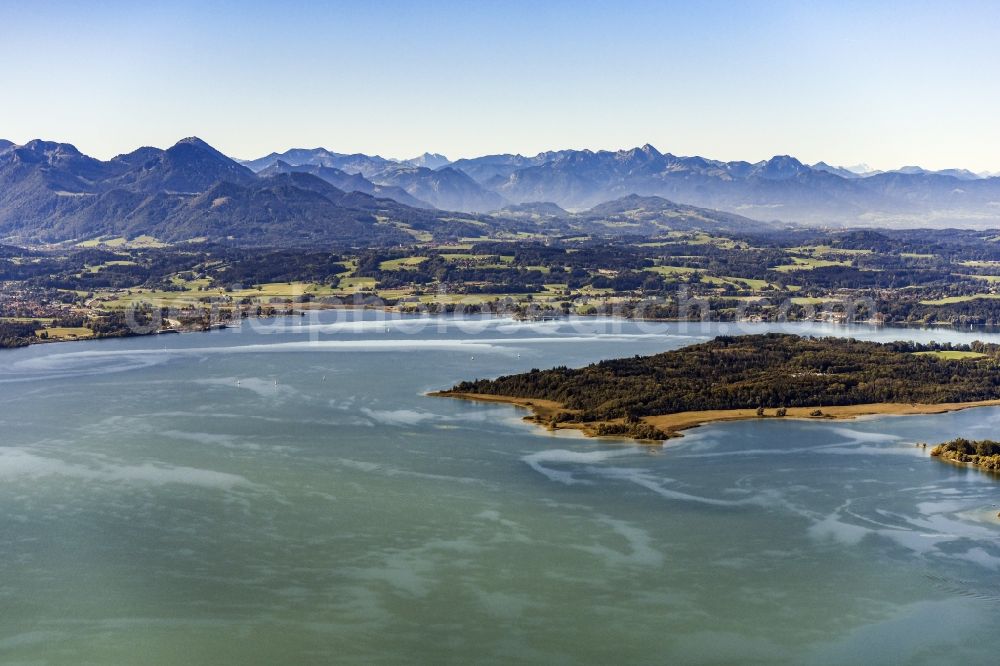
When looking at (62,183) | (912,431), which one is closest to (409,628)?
(912,431)

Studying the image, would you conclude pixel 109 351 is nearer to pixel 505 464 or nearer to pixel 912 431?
pixel 505 464

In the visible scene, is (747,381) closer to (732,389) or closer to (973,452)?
(732,389)

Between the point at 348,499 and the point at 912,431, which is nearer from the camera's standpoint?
the point at 348,499

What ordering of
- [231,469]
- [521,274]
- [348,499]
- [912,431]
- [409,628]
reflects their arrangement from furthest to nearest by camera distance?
1. [521,274]
2. [912,431]
3. [231,469]
4. [348,499]
5. [409,628]

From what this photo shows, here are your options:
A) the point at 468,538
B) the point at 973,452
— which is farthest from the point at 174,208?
the point at 468,538

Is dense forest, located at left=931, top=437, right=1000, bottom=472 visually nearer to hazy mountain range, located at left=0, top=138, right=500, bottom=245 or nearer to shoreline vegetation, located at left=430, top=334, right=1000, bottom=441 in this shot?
shoreline vegetation, located at left=430, top=334, right=1000, bottom=441
